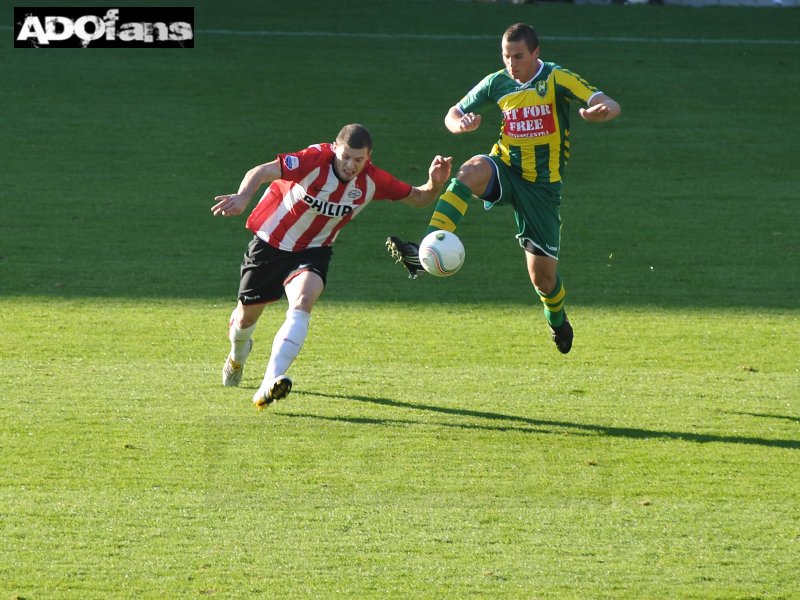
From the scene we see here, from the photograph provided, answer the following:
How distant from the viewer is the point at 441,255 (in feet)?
20.2

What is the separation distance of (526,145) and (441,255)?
1340mm

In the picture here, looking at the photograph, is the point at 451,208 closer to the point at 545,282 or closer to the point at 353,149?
the point at 353,149

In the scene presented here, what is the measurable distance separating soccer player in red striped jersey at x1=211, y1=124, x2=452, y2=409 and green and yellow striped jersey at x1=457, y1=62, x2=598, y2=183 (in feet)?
2.70

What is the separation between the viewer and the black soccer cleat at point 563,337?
7.55 m

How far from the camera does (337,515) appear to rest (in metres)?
5.12

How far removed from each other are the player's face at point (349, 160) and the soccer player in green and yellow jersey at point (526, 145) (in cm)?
59

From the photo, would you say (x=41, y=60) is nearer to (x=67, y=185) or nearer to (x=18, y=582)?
(x=67, y=185)

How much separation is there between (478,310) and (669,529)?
3.80 m

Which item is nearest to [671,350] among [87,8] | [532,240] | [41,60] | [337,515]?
[532,240]

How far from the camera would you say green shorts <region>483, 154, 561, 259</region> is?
23.5ft

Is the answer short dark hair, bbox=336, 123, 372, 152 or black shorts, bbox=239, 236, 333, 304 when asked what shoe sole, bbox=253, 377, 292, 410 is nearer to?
black shorts, bbox=239, 236, 333, 304

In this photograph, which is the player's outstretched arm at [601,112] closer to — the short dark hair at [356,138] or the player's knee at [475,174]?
the player's knee at [475,174]

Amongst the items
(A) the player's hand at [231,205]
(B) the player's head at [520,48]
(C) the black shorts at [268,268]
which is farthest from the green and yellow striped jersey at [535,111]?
(A) the player's hand at [231,205]

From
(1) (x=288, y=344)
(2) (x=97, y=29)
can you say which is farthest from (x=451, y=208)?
(2) (x=97, y=29)
